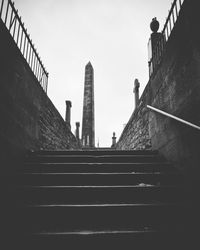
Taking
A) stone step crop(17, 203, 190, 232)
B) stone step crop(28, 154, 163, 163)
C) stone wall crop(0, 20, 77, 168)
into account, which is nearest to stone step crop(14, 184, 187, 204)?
stone step crop(17, 203, 190, 232)

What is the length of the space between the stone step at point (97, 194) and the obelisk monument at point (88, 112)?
1418 centimetres

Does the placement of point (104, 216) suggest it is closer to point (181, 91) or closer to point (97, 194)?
point (97, 194)

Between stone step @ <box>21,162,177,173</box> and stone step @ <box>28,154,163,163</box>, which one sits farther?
stone step @ <box>28,154,163,163</box>

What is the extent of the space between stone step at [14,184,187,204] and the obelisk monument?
14181mm

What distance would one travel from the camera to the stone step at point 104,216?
1903 millimetres

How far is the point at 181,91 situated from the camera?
8.92 feet

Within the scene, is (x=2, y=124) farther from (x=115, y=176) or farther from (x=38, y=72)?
(x=38, y=72)

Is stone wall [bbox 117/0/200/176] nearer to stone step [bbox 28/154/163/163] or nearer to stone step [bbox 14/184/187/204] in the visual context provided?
stone step [bbox 28/154/163/163]

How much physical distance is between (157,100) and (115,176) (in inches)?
77.9

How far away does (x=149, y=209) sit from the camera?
2.01 m

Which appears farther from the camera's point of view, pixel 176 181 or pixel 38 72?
pixel 38 72

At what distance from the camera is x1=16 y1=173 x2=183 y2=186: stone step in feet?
8.53

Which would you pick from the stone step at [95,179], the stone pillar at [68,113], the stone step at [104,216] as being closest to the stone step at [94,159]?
the stone step at [95,179]

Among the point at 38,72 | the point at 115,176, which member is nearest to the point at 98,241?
the point at 115,176
